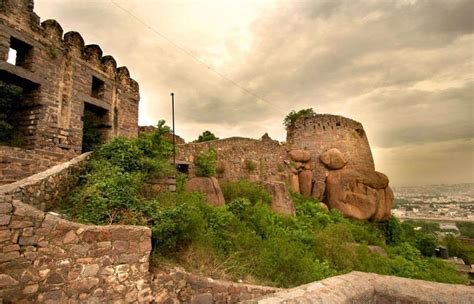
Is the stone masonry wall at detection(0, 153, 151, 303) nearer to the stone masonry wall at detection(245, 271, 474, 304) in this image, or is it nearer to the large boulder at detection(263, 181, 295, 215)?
the stone masonry wall at detection(245, 271, 474, 304)

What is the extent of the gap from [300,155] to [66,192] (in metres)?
15.7

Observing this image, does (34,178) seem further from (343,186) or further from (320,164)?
(320,164)

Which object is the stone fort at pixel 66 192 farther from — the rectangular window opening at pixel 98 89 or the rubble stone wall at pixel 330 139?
the rubble stone wall at pixel 330 139

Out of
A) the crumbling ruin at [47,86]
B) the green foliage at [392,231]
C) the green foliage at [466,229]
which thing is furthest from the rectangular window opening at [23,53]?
the green foliage at [466,229]

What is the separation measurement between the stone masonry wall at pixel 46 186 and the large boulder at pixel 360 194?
15.4 metres

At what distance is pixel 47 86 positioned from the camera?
7.86m

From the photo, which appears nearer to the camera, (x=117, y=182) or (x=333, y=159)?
(x=117, y=182)

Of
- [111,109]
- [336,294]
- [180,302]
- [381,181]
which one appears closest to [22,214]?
[180,302]

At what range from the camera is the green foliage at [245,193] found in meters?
10.8

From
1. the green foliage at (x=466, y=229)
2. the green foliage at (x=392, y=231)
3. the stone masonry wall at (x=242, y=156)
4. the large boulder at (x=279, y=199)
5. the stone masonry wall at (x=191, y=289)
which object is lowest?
the green foliage at (x=466, y=229)

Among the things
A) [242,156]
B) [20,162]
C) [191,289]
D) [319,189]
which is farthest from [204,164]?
[319,189]

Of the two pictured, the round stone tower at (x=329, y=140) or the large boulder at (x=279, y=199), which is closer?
the large boulder at (x=279, y=199)

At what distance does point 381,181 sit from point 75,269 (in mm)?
18580

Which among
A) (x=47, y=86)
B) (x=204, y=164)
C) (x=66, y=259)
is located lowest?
(x=66, y=259)
